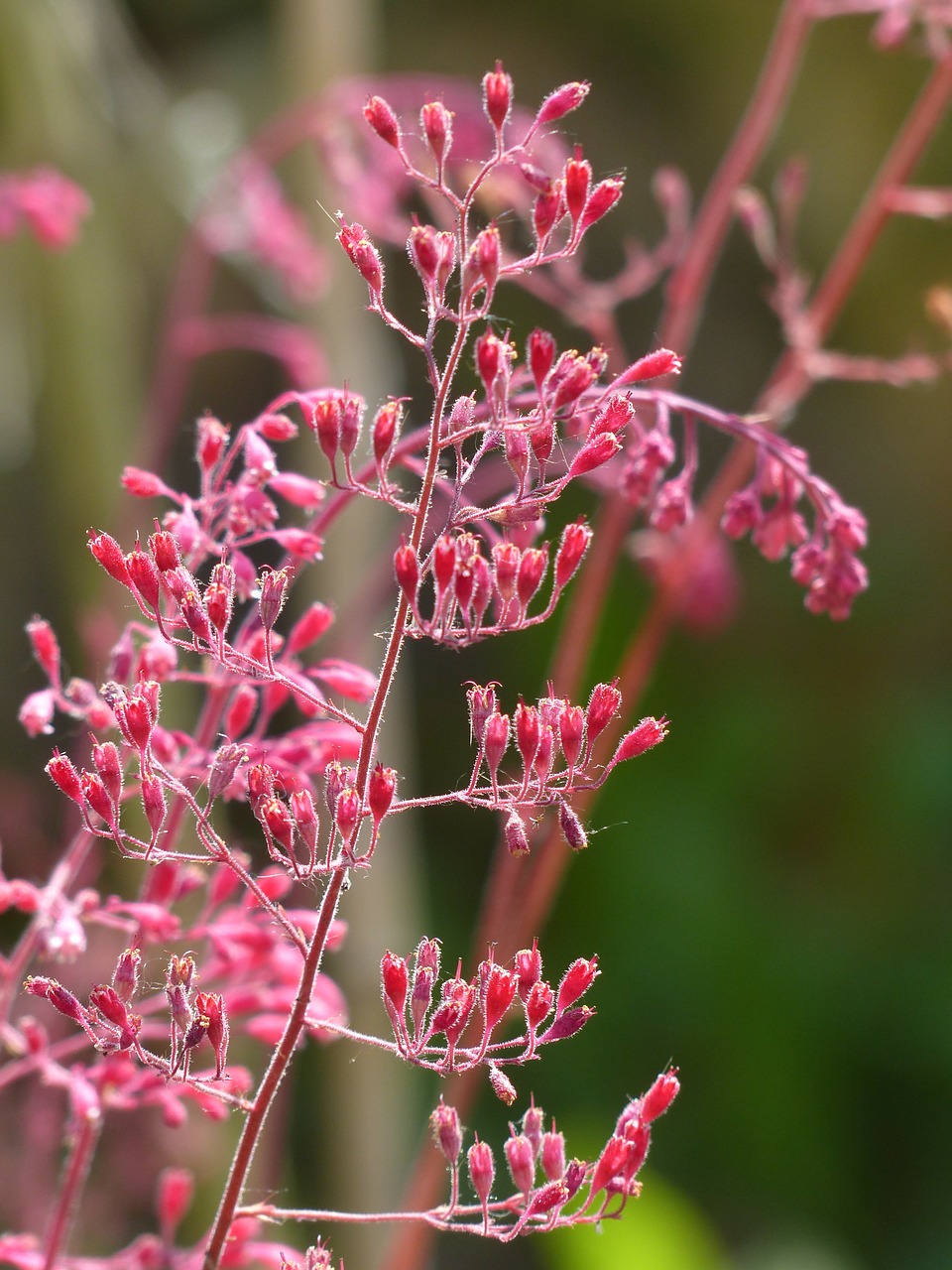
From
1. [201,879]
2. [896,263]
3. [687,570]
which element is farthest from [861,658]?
[201,879]

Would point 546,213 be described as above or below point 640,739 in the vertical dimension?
above

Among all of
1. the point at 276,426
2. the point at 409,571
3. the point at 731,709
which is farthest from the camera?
the point at 731,709

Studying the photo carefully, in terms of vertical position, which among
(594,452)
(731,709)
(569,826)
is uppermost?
(594,452)

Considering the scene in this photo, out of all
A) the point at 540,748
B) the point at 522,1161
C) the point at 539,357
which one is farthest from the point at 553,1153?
the point at 539,357

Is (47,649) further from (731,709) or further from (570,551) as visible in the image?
(731,709)

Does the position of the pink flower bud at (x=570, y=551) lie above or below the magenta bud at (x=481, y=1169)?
above

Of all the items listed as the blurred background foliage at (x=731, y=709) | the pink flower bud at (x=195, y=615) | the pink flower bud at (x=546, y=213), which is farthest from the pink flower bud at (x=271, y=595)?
the blurred background foliage at (x=731, y=709)

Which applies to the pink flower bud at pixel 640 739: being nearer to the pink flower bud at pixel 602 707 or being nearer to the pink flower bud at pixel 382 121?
the pink flower bud at pixel 602 707
